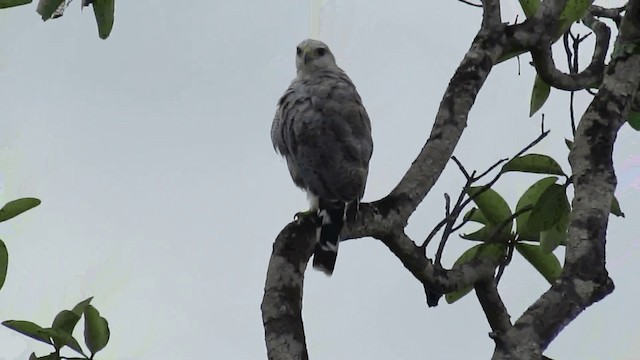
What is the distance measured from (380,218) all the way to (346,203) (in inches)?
20.4

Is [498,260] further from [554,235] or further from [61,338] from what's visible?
[61,338]

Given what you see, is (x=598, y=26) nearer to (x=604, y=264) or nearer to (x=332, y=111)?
(x=332, y=111)

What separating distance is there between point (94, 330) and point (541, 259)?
1.53 metres

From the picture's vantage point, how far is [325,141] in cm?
338

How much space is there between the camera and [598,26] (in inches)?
131

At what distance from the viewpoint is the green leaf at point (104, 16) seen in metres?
3.00

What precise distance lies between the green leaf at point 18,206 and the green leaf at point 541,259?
63.9 inches

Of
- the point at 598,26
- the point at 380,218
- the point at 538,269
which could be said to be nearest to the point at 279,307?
the point at 380,218

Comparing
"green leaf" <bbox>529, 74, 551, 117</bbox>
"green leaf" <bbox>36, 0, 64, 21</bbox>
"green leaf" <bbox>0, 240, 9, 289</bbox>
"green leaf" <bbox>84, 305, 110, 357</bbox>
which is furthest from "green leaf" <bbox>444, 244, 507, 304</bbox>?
"green leaf" <bbox>36, 0, 64, 21</bbox>

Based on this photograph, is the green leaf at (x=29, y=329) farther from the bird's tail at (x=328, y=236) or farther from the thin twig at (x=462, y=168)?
the thin twig at (x=462, y=168)

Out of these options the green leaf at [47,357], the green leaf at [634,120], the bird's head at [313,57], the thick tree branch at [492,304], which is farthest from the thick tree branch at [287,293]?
the bird's head at [313,57]

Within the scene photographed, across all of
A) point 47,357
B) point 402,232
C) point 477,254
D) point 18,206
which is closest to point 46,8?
point 18,206

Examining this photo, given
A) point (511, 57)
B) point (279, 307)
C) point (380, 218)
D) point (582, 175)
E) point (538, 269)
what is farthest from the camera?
point (511, 57)

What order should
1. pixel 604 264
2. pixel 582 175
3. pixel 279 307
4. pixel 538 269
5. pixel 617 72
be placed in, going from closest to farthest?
pixel 279 307
pixel 604 264
pixel 582 175
pixel 617 72
pixel 538 269
